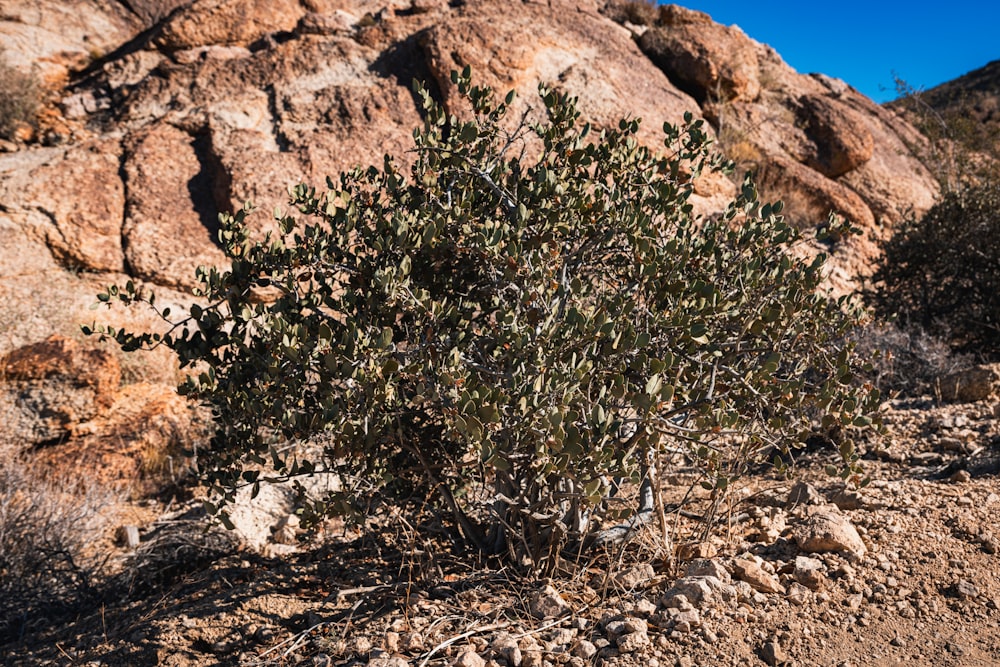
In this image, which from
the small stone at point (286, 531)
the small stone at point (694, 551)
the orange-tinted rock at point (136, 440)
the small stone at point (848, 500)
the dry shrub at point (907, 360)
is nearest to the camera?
the small stone at point (694, 551)

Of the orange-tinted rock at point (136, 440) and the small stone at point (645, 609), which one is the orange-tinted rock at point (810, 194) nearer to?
the orange-tinted rock at point (136, 440)

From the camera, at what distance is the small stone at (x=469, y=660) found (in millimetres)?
2482

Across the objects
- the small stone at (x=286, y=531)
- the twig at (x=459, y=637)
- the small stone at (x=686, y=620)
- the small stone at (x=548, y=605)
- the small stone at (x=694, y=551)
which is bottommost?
the small stone at (x=286, y=531)

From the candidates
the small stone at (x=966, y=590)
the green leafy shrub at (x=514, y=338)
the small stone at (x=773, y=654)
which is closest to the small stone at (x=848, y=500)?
the green leafy shrub at (x=514, y=338)

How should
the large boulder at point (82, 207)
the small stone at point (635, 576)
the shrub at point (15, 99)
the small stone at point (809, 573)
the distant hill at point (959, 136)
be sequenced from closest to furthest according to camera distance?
1. the small stone at point (809, 573)
2. the small stone at point (635, 576)
3. the large boulder at point (82, 207)
4. the shrub at point (15, 99)
5. the distant hill at point (959, 136)

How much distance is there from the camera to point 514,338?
2.41 metres

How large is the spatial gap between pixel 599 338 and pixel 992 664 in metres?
1.62

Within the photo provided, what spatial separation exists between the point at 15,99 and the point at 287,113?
3027mm

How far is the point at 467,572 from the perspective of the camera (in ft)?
10.6

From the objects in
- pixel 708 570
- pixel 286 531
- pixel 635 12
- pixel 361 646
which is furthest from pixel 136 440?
pixel 635 12

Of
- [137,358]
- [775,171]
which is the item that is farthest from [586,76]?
[137,358]

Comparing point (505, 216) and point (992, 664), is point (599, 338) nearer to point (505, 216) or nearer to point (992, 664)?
point (505, 216)

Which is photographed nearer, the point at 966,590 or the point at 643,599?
the point at 966,590

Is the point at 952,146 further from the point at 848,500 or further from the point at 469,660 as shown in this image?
the point at 469,660
